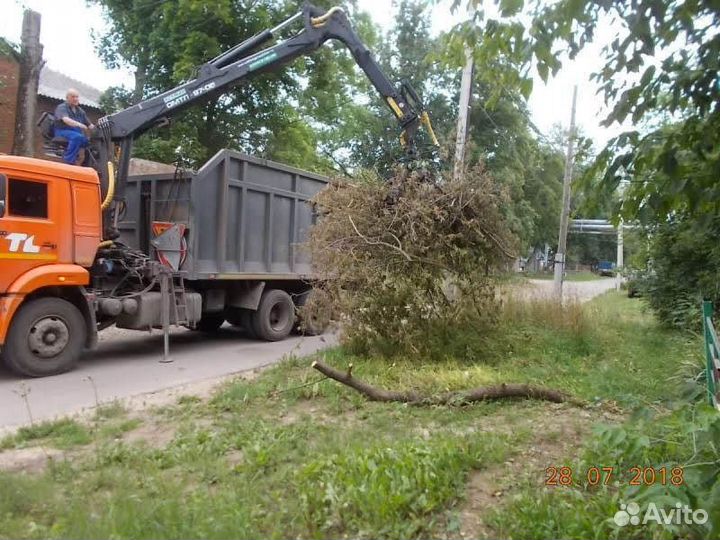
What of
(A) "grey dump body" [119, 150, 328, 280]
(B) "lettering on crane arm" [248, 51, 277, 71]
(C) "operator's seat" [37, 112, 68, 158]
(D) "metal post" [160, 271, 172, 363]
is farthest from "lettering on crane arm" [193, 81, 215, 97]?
(D) "metal post" [160, 271, 172, 363]

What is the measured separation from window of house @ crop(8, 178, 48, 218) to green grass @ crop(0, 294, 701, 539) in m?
3.33

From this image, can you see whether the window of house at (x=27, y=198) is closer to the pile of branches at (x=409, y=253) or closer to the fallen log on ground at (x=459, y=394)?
the pile of branches at (x=409, y=253)

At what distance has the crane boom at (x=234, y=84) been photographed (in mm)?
9102

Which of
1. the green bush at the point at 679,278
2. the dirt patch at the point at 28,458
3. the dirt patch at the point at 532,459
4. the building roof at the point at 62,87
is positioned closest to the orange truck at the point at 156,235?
the dirt patch at the point at 28,458

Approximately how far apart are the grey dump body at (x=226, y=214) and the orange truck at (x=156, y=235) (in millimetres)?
21

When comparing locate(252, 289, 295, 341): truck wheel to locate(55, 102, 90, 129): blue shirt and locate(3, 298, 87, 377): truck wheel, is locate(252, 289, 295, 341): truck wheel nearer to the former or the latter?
locate(3, 298, 87, 377): truck wheel

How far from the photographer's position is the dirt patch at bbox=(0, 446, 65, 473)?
407 centimetres

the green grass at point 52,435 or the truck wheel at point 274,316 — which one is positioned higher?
the truck wheel at point 274,316

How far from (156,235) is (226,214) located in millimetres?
1160

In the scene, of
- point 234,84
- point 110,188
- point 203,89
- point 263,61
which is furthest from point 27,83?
point 263,61

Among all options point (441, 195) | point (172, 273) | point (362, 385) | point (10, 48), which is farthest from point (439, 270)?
point (10, 48)

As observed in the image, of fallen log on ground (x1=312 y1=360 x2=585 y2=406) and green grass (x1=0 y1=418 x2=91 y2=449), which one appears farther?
fallen log on ground (x1=312 y1=360 x2=585 y2=406)

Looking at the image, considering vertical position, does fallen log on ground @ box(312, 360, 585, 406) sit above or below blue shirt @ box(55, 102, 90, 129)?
below

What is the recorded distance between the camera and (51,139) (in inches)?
337
